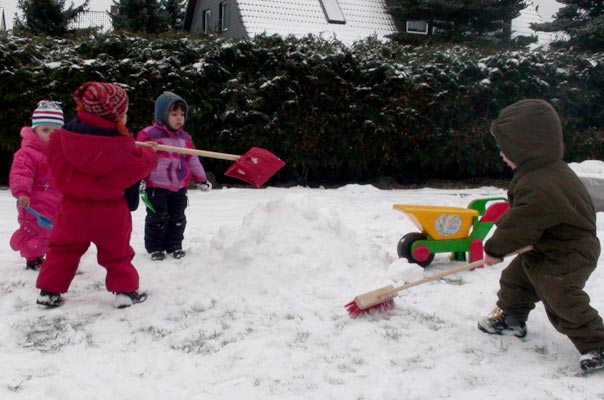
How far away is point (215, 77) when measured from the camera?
7879 mm

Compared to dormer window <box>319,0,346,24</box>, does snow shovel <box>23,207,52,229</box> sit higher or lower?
lower

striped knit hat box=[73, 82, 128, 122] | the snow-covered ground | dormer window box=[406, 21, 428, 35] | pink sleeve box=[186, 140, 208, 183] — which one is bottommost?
the snow-covered ground

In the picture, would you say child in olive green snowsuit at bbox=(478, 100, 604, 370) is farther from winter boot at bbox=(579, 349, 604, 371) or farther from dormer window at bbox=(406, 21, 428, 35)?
dormer window at bbox=(406, 21, 428, 35)

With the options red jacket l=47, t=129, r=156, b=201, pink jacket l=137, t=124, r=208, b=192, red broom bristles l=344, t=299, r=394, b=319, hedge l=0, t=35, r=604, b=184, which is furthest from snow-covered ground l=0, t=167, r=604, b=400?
hedge l=0, t=35, r=604, b=184

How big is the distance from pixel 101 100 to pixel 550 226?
264cm

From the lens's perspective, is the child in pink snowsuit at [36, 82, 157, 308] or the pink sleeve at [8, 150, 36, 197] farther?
the pink sleeve at [8, 150, 36, 197]

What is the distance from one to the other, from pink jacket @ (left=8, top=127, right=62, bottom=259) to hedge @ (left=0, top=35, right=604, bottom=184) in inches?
137

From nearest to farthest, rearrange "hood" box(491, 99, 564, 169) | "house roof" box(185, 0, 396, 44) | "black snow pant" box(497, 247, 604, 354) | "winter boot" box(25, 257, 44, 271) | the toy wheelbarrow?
1. "black snow pant" box(497, 247, 604, 354)
2. "hood" box(491, 99, 564, 169)
3. "winter boot" box(25, 257, 44, 271)
4. the toy wheelbarrow
5. "house roof" box(185, 0, 396, 44)

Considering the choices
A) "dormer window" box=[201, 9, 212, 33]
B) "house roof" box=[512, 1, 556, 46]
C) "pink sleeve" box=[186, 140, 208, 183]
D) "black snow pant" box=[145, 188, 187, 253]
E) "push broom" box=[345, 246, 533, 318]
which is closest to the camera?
"push broom" box=[345, 246, 533, 318]

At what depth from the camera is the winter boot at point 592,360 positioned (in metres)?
2.66

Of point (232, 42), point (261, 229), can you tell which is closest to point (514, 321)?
point (261, 229)

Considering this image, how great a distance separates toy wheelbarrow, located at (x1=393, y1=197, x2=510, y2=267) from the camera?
4.39 metres

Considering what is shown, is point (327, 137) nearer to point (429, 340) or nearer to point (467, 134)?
point (467, 134)

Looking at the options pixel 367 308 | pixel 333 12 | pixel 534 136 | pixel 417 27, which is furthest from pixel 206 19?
pixel 534 136
